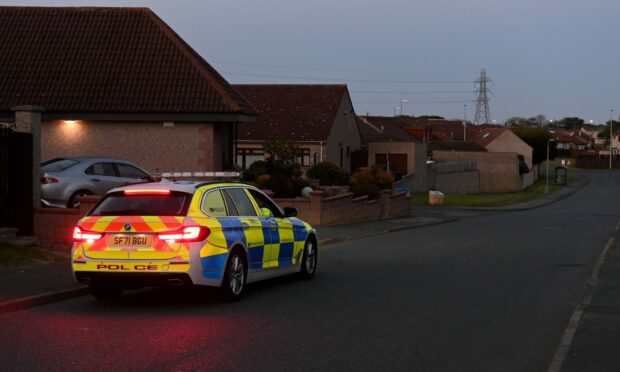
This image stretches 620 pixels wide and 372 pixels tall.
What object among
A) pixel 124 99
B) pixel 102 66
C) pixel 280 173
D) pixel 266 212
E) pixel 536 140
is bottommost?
pixel 266 212

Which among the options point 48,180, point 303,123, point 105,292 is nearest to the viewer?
point 105,292

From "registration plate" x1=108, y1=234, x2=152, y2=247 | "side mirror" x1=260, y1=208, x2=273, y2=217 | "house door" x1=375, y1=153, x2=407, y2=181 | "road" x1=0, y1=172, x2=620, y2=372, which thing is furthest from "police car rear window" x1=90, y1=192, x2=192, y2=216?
"house door" x1=375, y1=153, x2=407, y2=181

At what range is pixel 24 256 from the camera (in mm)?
15406

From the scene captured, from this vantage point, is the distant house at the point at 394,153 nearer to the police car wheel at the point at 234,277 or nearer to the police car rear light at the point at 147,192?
the police car wheel at the point at 234,277

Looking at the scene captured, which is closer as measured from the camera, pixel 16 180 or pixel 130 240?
pixel 130 240

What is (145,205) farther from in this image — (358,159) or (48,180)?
(358,159)

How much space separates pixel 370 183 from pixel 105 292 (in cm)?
2798

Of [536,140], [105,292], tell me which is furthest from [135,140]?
[536,140]

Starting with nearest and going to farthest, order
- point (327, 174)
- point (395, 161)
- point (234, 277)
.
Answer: point (234, 277) < point (327, 174) < point (395, 161)

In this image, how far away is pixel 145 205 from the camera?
38.9 ft

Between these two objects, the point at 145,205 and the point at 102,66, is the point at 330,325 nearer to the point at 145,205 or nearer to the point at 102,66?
the point at 145,205

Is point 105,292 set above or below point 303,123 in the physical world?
below

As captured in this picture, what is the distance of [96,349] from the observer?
8.88 meters

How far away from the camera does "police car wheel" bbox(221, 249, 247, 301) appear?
11891 mm
